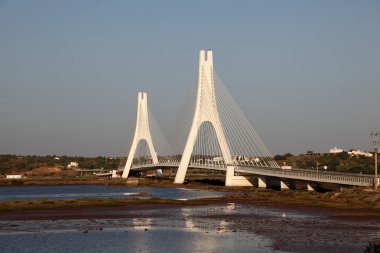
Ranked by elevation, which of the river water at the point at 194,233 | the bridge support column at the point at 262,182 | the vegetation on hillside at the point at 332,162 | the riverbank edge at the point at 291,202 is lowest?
the river water at the point at 194,233

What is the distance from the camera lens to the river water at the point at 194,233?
30375 millimetres

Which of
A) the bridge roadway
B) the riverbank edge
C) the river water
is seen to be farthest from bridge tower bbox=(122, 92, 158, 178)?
the river water

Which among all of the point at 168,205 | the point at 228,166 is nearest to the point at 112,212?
the point at 168,205

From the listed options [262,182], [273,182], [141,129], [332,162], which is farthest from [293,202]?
[332,162]

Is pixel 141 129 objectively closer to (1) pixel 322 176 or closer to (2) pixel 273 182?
→ (2) pixel 273 182

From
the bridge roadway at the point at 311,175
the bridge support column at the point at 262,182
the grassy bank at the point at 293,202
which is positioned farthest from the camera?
the bridge support column at the point at 262,182

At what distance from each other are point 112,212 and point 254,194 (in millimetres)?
23134

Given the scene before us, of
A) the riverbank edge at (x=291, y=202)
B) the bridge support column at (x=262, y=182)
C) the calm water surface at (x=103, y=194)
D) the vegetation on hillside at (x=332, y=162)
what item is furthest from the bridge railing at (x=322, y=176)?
the vegetation on hillside at (x=332, y=162)

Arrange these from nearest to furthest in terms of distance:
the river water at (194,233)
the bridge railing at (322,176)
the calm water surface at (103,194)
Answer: the river water at (194,233), the bridge railing at (322,176), the calm water surface at (103,194)

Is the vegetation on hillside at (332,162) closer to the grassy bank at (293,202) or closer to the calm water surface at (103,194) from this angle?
the calm water surface at (103,194)

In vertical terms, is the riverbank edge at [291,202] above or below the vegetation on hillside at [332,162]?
below

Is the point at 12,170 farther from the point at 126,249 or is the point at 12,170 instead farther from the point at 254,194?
the point at 126,249

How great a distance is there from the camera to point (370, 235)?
33.4 meters

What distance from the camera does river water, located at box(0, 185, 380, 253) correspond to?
30375 mm
